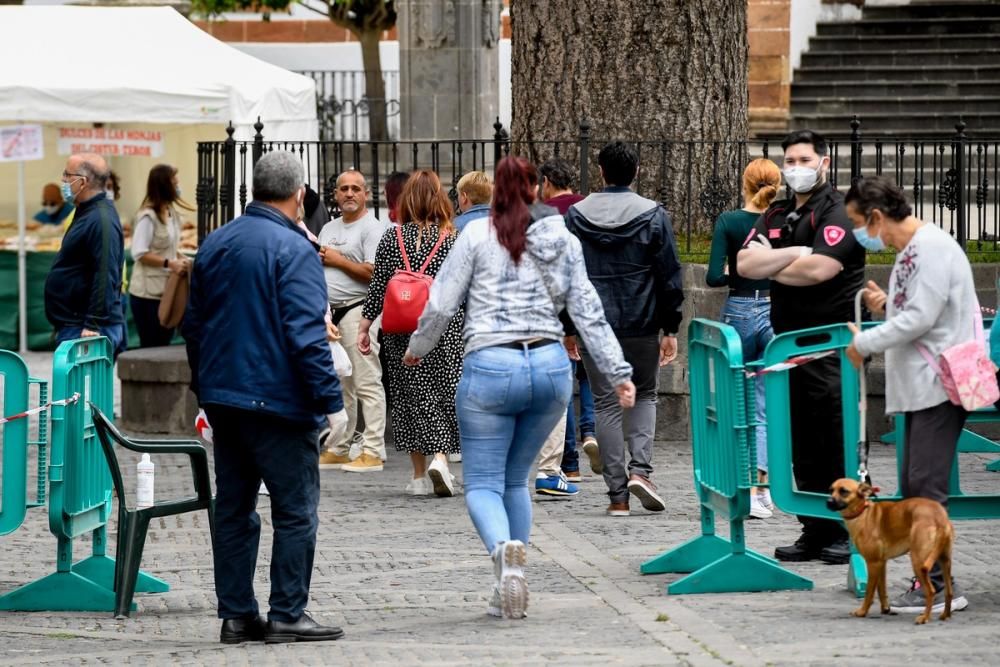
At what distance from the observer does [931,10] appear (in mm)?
24125

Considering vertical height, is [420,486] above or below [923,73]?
below

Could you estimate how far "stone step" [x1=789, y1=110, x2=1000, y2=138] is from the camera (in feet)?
70.8

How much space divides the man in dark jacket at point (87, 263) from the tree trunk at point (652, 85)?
3.75m

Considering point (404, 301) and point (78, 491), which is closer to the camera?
point (78, 491)

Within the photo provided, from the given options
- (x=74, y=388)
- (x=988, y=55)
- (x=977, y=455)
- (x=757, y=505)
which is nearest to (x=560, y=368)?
(x=74, y=388)

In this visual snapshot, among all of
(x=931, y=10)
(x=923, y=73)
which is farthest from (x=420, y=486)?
(x=931, y=10)

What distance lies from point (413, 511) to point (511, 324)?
3.11 m

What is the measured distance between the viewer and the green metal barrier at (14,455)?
737 centimetres

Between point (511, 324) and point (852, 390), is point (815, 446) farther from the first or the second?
point (511, 324)

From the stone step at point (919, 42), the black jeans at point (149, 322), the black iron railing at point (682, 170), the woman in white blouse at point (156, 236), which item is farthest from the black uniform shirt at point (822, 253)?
the stone step at point (919, 42)

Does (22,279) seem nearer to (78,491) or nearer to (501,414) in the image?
(78,491)

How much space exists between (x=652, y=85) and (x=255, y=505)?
709 centimetres

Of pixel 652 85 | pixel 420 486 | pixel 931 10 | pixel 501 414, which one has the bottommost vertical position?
pixel 420 486

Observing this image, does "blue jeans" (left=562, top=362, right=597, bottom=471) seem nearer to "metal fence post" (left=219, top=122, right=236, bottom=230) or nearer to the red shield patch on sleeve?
the red shield patch on sleeve
